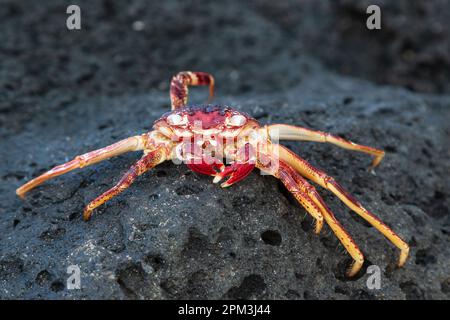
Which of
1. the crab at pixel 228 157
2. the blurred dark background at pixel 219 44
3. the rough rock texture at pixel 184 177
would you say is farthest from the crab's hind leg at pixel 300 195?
the blurred dark background at pixel 219 44

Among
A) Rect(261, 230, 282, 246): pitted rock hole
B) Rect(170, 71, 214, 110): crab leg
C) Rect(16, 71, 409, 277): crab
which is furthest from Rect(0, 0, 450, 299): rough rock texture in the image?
Rect(170, 71, 214, 110): crab leg

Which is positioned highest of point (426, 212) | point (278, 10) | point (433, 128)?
point (278, 10)

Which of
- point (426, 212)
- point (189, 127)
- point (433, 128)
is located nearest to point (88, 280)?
point (189, 127)

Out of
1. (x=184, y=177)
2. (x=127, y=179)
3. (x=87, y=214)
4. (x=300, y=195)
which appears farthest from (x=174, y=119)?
(x=300, y=195)

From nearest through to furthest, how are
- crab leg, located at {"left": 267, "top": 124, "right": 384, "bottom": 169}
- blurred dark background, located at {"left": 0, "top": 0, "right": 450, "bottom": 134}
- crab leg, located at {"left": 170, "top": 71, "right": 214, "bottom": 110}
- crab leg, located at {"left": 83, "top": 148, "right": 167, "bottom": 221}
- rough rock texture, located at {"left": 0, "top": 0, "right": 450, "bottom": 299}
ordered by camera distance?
rough rock texture, located at {"left": 0, "top": 0, "right": 450, "bottom": 299} < crab leg, located at {"left": 83, "top": 148, "right": 167, "bottom": 221} < crab leg, located at {"left": 267, "top": 124, "right": 384, "bottom": 169} < crab leg, located at {"left": 170, "top": 71, "right": 214, "bottom": 110} < blurred dark background, located at {"left": 0, "top": 0, "right": 450, "bottom": 134}

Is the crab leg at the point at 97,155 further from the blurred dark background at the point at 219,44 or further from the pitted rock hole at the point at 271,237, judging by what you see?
the blurred dark background at the point at 219,44

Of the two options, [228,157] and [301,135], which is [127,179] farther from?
[301,135]

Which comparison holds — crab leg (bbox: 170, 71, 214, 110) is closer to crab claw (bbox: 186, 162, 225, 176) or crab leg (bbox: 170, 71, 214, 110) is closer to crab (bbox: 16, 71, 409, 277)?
crab (bbox: 16, 71, 409, 277)
